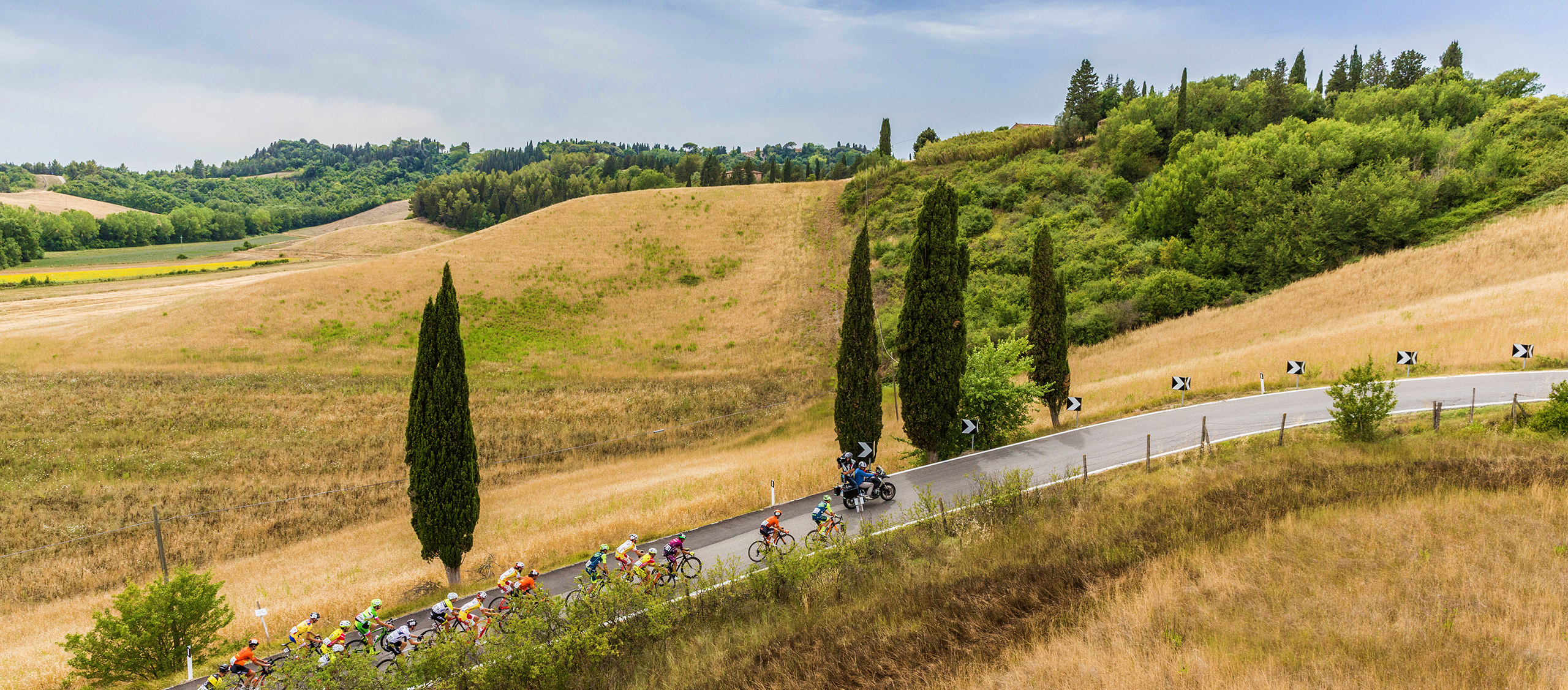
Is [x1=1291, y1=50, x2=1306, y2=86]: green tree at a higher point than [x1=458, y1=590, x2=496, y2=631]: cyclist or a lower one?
higher

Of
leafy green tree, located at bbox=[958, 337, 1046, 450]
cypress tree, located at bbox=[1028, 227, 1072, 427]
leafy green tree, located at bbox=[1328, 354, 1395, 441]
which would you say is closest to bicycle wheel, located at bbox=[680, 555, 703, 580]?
leafy green tree, located at bbox=[958, 337, 1046, 450]

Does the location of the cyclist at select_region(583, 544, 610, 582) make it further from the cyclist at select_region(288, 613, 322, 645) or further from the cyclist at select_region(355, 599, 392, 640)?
the cyclist at select_region(288, 613, 322, 645)

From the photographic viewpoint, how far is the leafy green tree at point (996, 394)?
75.4ft

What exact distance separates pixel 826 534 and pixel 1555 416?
1767 centimetres

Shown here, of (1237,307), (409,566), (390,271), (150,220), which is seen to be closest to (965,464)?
(409,566)

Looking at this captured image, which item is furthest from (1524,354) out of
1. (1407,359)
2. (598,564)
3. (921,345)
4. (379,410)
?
(379,410)

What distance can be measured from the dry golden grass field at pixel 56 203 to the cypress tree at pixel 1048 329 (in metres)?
160

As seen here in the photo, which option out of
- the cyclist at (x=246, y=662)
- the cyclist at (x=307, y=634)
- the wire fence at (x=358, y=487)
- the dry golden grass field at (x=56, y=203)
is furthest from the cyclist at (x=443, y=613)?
the dry golden grass field at (x=56, y=203)

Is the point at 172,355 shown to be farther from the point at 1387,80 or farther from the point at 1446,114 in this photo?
the point at 1387,80

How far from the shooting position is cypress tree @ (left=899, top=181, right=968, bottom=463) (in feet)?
72.7

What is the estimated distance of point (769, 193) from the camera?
85.0 meters

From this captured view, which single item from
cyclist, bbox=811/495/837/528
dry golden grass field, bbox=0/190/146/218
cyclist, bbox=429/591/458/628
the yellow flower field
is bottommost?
cyclist, bbox=429/591/458/628

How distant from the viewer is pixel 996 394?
903 inches

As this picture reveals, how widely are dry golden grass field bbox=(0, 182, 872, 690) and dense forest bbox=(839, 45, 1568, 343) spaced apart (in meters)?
13.8
